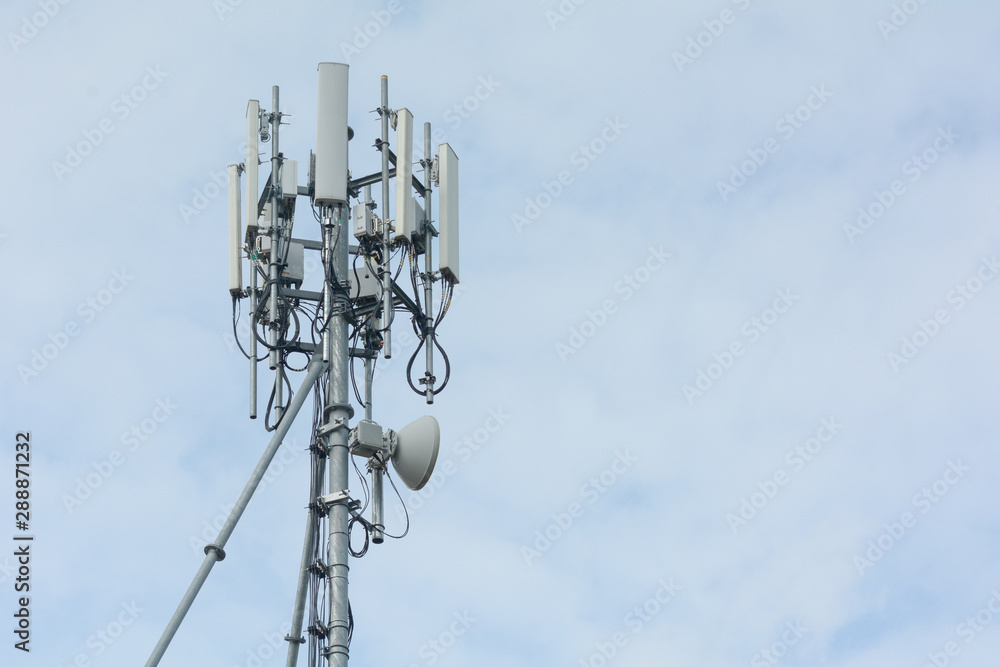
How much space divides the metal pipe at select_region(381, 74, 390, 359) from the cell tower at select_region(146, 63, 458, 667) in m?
0.02

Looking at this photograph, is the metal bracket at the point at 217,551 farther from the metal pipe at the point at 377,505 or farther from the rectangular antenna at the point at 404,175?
the rectangular antenna at the point at 404,175

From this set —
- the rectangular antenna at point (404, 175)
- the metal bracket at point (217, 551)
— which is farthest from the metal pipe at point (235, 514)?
the rectangular antenna at point (404, 175)

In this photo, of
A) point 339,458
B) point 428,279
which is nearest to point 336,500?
point 339,458

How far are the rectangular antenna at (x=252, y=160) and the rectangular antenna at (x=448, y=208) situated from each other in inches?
87.7

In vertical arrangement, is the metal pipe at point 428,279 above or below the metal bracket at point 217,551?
above

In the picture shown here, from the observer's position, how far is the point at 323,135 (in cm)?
1862

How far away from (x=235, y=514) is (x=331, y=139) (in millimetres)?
4597

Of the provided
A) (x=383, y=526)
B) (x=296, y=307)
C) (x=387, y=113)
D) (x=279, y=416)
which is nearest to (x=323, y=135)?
(x=387, y=113)

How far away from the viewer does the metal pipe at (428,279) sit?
59.9 ft

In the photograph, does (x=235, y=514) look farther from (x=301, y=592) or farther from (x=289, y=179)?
(x=289, y=179)

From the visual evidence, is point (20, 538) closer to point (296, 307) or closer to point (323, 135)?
point (296, 307)

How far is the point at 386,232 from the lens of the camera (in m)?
18.4

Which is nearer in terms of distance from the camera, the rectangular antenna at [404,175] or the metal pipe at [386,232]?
the metal pipe at [386,232]

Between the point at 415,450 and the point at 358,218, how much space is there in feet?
9.57
